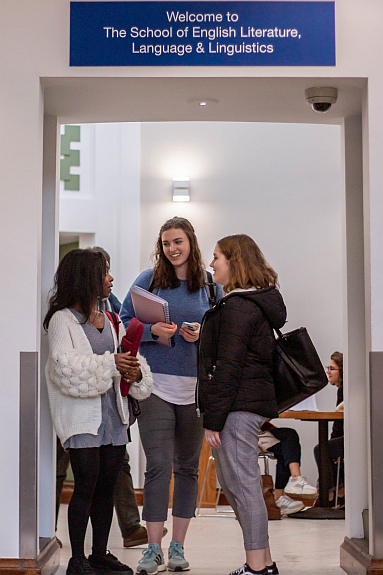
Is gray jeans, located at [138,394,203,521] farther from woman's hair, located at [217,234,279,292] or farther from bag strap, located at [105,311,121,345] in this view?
woman's hair, located at [217,234,279,292]

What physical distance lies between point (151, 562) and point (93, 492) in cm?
50

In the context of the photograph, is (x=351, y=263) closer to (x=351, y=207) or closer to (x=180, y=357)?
(x=351, y=207)

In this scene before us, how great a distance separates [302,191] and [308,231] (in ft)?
1.16

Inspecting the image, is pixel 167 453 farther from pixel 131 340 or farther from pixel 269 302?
pixel 269 302

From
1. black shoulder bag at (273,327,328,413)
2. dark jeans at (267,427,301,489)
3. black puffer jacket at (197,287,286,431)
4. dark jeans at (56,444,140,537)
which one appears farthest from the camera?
dark jeans at (267,427,301,489)

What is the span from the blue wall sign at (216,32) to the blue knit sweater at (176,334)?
3.42 feet

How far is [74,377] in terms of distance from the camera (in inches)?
116

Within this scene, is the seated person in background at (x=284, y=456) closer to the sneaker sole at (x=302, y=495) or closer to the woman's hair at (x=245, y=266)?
the sneaker sole at (x=302, y=495)

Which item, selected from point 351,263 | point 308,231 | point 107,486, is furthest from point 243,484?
point 308,231

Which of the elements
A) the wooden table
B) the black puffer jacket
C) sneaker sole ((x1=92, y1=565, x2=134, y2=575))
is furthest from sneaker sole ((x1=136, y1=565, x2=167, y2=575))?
the wooden table

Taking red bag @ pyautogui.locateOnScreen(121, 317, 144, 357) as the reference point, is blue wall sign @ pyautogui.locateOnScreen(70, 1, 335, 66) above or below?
above

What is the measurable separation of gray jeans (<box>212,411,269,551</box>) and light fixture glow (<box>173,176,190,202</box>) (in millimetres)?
3576

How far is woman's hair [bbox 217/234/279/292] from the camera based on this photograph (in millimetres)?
3066

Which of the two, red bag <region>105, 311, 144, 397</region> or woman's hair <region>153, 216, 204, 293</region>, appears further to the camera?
woman's hair <region>153, 216, 204, 293</region>
